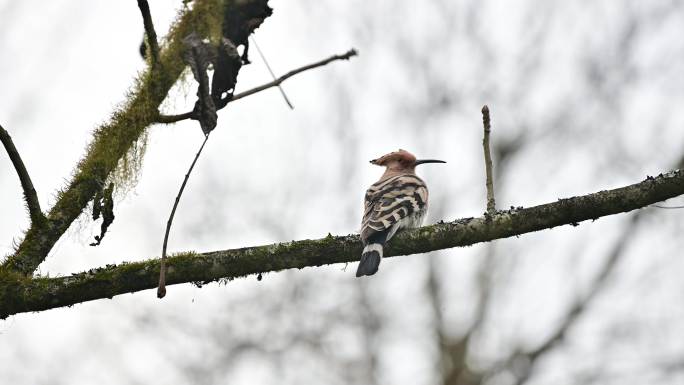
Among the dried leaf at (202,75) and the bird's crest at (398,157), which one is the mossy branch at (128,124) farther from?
the bird's crest at (398,157)

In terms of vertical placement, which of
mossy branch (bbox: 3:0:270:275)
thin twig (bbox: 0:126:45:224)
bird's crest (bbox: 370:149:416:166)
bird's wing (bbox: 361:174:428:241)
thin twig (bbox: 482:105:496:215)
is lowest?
thin twig (bbox: 0:126:45:224)

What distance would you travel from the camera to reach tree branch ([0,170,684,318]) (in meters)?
3.55

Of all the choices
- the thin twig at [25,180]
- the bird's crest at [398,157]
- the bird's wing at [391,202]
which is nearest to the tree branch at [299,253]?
the thin twig at [25,180]

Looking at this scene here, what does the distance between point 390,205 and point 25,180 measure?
2.99 metres

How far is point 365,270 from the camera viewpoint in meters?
4.71

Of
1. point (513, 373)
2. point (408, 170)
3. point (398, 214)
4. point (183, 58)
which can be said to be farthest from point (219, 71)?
point (513, 373)

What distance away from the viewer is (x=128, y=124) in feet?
Result: 12.0

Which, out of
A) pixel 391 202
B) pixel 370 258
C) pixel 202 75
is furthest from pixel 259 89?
pixel 391 202

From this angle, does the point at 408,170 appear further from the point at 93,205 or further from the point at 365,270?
the point at 93,205

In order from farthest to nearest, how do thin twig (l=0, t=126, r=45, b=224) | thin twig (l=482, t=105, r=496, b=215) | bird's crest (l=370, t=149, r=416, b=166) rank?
bird's crest (l=370, t=149, r=416, b=166) < thin twig (l=482, t=105, r=496, b=215) < thin twig (l=0, t=126, r=45, b=224)

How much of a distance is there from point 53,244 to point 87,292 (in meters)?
0.28

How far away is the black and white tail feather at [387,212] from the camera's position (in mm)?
4703

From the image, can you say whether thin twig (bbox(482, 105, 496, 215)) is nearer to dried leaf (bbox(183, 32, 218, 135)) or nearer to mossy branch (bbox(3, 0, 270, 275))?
mossy branch (bbox(3, 0, 270, 275))

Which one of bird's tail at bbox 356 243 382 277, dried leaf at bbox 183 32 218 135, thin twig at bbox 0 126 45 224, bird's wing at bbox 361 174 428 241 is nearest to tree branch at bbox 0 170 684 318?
bird's tail at bbox 356 243 382 277
